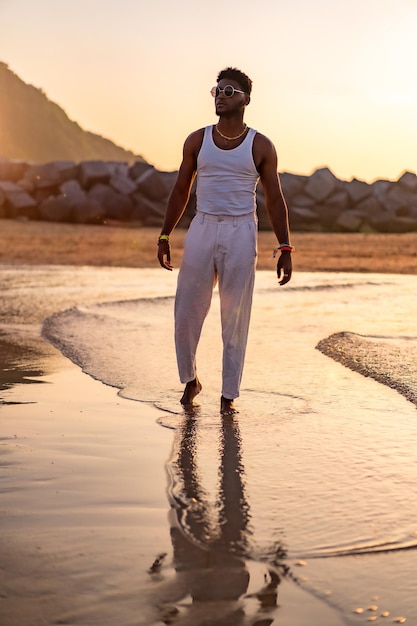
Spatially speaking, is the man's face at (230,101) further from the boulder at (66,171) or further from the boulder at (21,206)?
the boulder at (66,171)

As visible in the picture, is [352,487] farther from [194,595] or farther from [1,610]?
[1,610]

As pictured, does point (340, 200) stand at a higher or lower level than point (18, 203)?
higher

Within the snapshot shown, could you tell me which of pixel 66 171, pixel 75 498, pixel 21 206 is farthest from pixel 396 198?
pixel 75 498

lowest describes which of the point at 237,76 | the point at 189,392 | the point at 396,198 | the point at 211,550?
the point at 211,550

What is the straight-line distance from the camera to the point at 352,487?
11.7 ft

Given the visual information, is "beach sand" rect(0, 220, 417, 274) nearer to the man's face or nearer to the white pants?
the white pants

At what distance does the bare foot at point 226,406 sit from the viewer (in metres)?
4.89

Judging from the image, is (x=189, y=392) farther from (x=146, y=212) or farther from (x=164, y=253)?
(x=146, y=212)

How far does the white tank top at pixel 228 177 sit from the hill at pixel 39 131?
366 ft

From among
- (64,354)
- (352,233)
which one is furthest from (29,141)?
(64,354)

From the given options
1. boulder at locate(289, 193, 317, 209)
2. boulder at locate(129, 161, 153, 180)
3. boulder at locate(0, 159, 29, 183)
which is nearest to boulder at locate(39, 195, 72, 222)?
boulder at locate(0, 159, 29, 183)

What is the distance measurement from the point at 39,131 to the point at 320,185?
3906 inches

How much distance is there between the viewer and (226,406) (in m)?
4.93

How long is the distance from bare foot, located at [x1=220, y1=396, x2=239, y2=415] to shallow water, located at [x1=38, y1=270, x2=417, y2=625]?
7 cm
